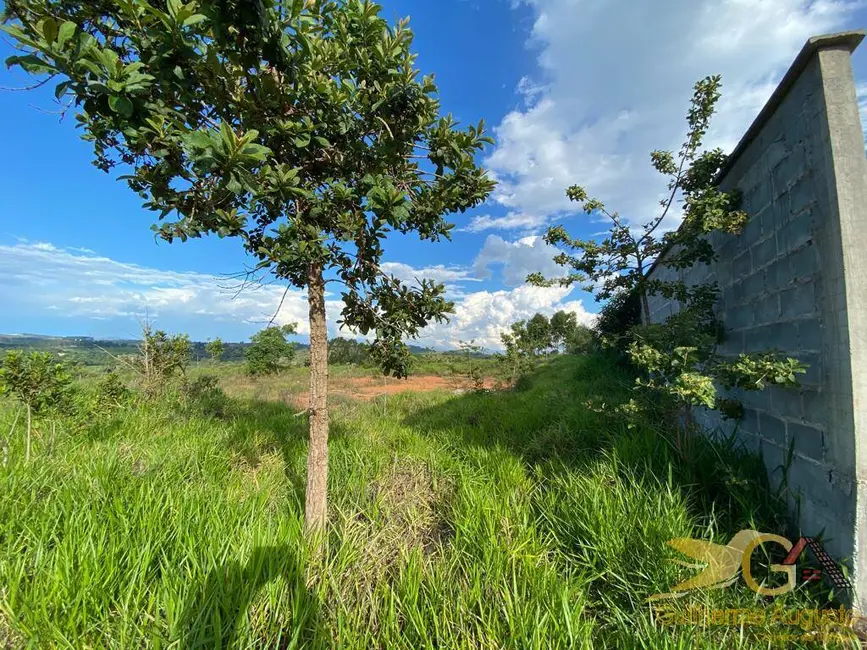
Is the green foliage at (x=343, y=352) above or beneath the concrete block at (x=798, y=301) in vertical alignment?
beneath

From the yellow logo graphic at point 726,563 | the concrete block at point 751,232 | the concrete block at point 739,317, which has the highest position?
the concrete block at point 751,232

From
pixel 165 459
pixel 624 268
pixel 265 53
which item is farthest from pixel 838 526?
pixel 165 459

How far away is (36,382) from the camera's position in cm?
378

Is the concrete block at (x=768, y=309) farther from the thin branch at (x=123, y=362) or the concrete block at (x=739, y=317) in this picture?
the thin branch at (x=123, y=362)

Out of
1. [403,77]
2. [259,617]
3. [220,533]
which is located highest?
[403,77]

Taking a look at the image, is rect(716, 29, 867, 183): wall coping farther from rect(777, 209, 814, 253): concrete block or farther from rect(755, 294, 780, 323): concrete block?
rect(755, 294, 780, 323): concrete block

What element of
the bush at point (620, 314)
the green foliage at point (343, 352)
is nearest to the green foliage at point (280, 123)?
the bush at point (620, 314)

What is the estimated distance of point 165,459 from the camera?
3197mm

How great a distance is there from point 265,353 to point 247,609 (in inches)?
777

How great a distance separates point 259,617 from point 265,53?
2736mm

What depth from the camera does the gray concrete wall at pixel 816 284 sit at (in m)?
1.79

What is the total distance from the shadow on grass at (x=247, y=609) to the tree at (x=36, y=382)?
3.52 m

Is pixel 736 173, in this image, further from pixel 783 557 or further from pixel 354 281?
pixel 354 281

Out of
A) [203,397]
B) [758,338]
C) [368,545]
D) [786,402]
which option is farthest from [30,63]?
[203,397]
